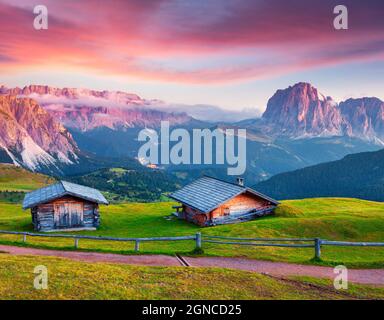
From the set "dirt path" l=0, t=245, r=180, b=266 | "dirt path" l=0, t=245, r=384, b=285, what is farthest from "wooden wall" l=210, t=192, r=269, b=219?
"dirt path" l=0, t=245, r=180, b=266

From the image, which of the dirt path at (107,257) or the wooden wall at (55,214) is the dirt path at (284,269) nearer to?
the dirt path at (107,257)

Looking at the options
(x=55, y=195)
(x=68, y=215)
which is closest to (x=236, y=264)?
(x=55, y=195)

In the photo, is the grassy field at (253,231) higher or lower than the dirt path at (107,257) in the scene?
lower

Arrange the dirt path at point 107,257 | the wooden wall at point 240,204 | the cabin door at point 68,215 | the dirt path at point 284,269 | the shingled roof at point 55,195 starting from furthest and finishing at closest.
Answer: the wooden wall at point 240,204 < the cabin door at point 68,215 < the shingled roof at point 55,195 < the dirt path at point 107,257 < the dirt path at point 284,269

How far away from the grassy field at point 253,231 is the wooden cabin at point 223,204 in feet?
5.54

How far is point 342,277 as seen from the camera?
2062 cm

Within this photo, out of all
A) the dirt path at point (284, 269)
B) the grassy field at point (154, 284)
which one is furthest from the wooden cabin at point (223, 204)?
the grassy field at point (154, 284)

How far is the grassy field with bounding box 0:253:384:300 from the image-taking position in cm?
1564

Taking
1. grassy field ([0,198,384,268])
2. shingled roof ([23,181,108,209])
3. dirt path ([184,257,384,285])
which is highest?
shingled roof ([23,181,108,209])

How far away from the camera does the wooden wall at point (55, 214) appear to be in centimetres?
4309

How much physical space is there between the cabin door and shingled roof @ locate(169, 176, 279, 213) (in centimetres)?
1279

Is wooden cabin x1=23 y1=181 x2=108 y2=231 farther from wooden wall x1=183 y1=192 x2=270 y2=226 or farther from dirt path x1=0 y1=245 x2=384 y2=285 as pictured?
dirt path x1=0 y1=245 x2=384 y2=285
